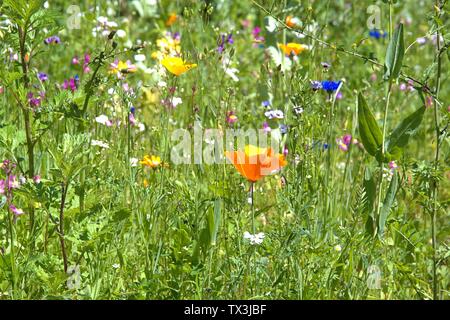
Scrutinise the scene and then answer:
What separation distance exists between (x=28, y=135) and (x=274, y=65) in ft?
4.50

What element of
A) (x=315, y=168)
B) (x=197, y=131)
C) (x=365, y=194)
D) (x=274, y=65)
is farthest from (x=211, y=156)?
(x=274, y=65)

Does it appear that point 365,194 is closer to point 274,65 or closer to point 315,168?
point 315,168

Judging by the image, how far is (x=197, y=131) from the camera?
8.30 ft

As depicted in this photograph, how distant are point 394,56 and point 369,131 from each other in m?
0.22

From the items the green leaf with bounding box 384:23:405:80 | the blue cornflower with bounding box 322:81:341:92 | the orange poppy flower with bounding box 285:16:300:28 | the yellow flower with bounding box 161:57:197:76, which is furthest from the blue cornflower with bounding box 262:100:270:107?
the green leaf with bounding box 384:23:405:80

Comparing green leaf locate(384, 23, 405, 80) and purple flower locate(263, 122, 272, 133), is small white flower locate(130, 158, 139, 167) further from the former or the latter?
green leaf locate(384, 23, 405, 80)

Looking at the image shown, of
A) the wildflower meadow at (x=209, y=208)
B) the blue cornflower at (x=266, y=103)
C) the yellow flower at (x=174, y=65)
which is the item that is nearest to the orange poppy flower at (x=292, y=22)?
the blue cornflower at (x=266, y=103)

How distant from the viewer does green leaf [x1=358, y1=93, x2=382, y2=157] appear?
2.14 m

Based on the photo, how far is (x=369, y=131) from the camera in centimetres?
217

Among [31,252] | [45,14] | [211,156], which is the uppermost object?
[45,14]

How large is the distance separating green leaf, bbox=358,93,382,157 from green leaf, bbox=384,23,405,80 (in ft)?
0.38

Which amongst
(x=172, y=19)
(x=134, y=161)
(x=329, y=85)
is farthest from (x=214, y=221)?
(x=172, y=19)

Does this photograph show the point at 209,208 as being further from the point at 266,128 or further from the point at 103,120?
the point at 266,128

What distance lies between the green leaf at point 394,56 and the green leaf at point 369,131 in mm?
116
